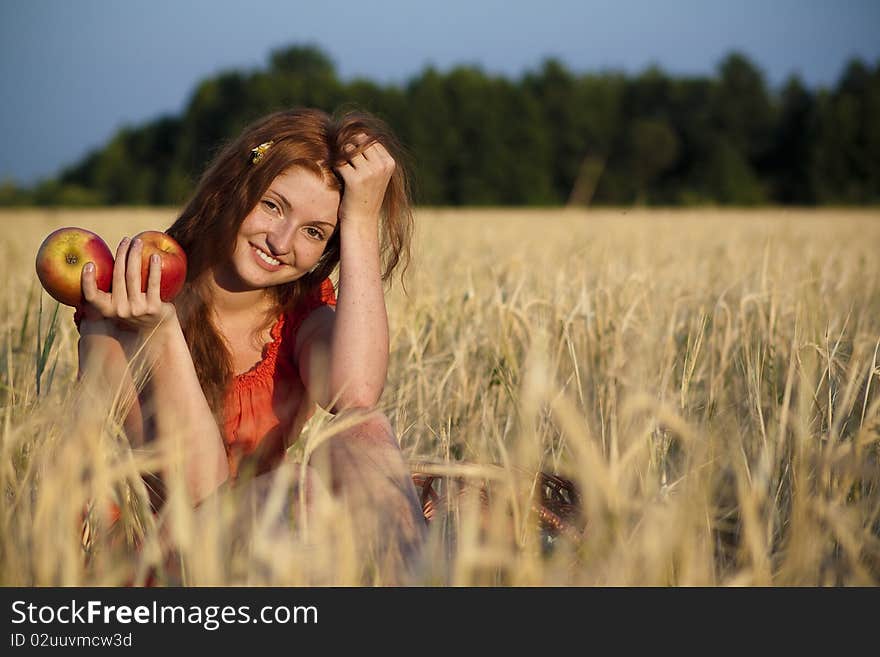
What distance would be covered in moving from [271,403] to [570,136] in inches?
1414

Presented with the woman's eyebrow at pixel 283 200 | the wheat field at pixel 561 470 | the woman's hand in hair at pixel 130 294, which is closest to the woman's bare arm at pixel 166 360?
the woman's hand in hair at pixel 130 294

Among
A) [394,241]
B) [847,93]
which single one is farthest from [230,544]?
[847,93]

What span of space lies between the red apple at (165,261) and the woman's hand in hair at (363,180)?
0.36 metres

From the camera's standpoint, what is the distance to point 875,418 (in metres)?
1.30

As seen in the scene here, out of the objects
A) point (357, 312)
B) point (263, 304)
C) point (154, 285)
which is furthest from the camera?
point (263, 304)

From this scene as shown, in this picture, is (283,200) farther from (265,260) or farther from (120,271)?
(120,271)

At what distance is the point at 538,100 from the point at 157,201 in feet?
57.1

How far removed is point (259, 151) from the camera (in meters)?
1.89

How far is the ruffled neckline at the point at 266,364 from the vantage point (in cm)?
194

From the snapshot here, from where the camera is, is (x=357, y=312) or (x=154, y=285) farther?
(x=357, y=312)

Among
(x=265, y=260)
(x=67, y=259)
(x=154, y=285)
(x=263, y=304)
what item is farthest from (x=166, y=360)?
(x=263, y=304)

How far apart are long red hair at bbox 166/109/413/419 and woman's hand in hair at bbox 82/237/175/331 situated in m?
0.30

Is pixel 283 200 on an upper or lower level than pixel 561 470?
upper
